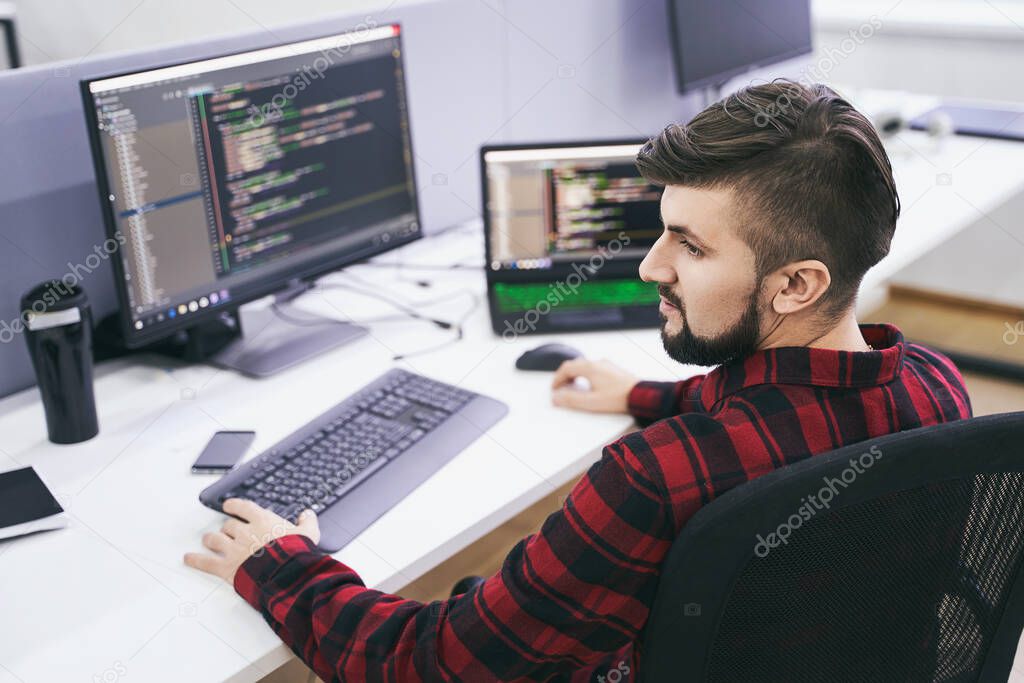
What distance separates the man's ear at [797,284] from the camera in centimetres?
94

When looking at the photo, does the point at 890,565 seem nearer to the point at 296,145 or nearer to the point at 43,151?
the point at 296,145

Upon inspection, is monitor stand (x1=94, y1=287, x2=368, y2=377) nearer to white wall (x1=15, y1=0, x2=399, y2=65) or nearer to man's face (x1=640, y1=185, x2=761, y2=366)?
man's face (x1=640, y1=185, x2=761, y2=366)

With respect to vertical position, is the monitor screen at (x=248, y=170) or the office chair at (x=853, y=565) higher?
the monitor screen at (x=248, y=170)

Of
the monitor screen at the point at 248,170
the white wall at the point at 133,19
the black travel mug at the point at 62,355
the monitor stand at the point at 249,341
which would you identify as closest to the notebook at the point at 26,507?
the black travel mug at the point at 62,355

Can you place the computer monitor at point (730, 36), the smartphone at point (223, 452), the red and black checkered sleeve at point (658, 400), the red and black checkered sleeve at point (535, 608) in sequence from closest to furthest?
1. the red and black checkered sleeve at point (535, 608)
2. the smartphone at point (223, 452)
3. the red and black checkered sleeve at point (658, 400)
4. the computer monitor at point (730, 36)

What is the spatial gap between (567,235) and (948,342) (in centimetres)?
203

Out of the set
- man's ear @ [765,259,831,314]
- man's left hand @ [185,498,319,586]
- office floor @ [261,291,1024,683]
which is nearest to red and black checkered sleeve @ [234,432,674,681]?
man's left hand @ [185,498,319,586]

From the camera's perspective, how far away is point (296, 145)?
1.63 m

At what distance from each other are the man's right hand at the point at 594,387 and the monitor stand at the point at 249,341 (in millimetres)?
406

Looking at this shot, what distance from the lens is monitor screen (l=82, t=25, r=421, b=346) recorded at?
142 cm

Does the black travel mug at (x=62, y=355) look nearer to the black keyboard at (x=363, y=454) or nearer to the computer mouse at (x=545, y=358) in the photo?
the black keyboard at (x=363, y=454)

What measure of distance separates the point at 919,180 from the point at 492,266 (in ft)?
3.89

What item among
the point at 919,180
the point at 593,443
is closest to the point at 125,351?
the point at 593,443

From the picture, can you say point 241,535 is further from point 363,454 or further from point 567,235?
point 567,235
